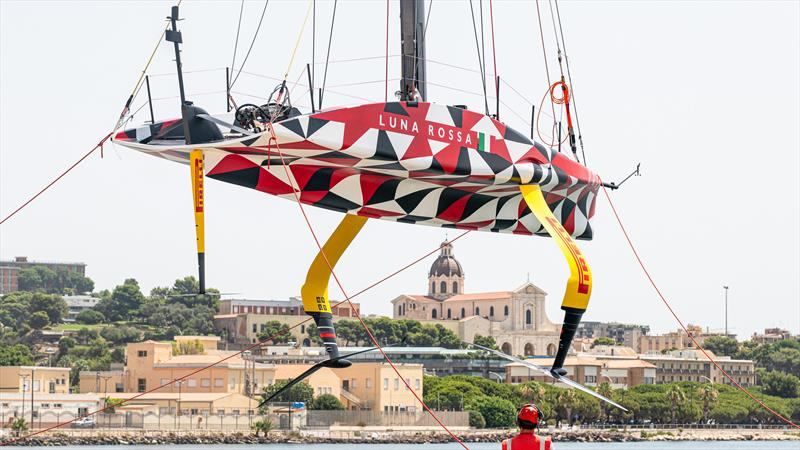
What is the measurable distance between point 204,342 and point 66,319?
178 ft

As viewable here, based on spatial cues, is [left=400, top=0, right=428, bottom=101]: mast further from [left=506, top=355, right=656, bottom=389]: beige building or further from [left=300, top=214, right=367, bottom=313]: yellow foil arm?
[left=506, top=355, right=656, bottom=389]: beige building

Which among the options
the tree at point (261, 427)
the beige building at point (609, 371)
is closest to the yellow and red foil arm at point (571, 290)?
the tree at point (261, 427)

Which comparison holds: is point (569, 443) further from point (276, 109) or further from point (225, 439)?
point (276, 109)

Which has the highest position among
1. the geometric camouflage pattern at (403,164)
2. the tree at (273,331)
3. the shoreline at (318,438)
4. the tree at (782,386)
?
the tree at (273,331)

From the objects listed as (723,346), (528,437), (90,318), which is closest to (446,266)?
(723,346)

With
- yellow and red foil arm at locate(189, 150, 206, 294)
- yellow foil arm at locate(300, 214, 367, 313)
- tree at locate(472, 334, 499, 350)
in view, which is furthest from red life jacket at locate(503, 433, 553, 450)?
tree at locate(472, 334, 499, 350)

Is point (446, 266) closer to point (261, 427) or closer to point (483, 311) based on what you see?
point (483, 311)

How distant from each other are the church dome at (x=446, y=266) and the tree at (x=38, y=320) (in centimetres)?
4648

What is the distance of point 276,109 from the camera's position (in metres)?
20.2

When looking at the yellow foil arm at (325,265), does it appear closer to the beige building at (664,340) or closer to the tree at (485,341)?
the tree at (485,341)

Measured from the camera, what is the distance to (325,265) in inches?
869

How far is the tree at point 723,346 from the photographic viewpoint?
520 feet

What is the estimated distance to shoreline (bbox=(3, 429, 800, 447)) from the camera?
8550 centimetres

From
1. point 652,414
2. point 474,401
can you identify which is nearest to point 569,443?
point 474,401
